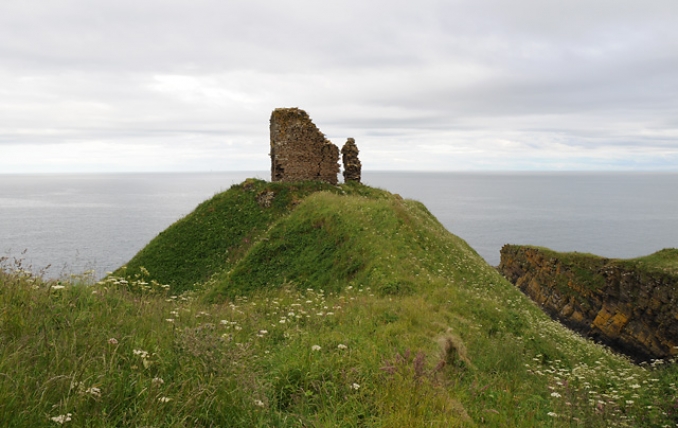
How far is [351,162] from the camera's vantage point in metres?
36.5

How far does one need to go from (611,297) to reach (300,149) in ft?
119

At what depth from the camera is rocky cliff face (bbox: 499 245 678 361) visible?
38362 mm

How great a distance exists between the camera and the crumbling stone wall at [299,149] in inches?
1293

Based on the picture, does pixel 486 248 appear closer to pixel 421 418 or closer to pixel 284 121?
pixel 284 121

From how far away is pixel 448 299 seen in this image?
48.2 feet

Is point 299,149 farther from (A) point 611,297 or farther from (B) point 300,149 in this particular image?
(A) point 611,297

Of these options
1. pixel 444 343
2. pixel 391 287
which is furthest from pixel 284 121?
pixel 444 343

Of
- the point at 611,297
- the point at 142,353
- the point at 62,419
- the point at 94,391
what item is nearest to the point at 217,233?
the point at 142,353

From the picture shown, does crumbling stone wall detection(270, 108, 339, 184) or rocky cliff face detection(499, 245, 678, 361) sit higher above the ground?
crumbling stone wall detection(270, 108, 339, 184)

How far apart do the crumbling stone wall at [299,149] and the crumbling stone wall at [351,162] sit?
2.89 m

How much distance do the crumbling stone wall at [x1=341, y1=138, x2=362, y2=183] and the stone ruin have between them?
106 inches

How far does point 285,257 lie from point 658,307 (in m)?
36.1

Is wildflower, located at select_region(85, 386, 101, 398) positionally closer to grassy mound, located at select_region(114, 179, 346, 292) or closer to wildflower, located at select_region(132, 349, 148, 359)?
wildflower, located at select_region(132, 349, 148, 359)

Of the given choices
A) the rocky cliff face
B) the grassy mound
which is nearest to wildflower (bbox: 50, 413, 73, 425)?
the grassy mound
